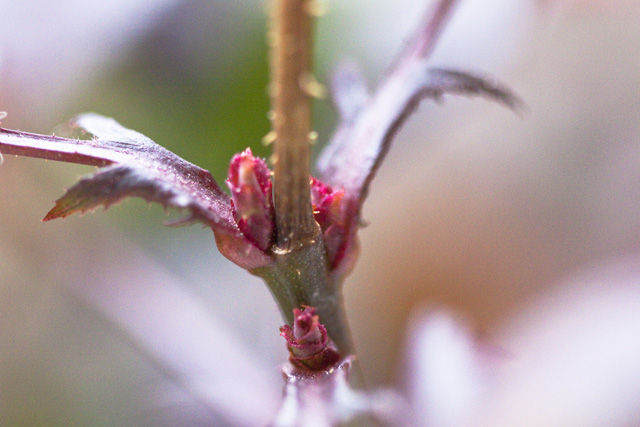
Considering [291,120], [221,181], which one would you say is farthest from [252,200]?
[221,181]

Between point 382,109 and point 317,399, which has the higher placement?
point 382,109

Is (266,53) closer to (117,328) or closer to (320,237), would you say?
(117,328)

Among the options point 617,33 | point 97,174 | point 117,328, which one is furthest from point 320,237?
point 617,33

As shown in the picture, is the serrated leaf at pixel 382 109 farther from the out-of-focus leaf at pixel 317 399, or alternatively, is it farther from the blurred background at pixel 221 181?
the blurred background at pixel 221 181

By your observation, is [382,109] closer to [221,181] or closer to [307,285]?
[307,285]

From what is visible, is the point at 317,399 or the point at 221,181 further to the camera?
the point at 221,181

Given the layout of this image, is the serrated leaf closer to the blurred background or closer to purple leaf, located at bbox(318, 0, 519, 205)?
purple leaf, located at bbox(318, 0, 519, 205)

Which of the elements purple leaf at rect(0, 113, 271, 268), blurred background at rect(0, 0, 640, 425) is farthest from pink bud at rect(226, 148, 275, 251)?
blurred background at rect(0, 0, 640, 425)
